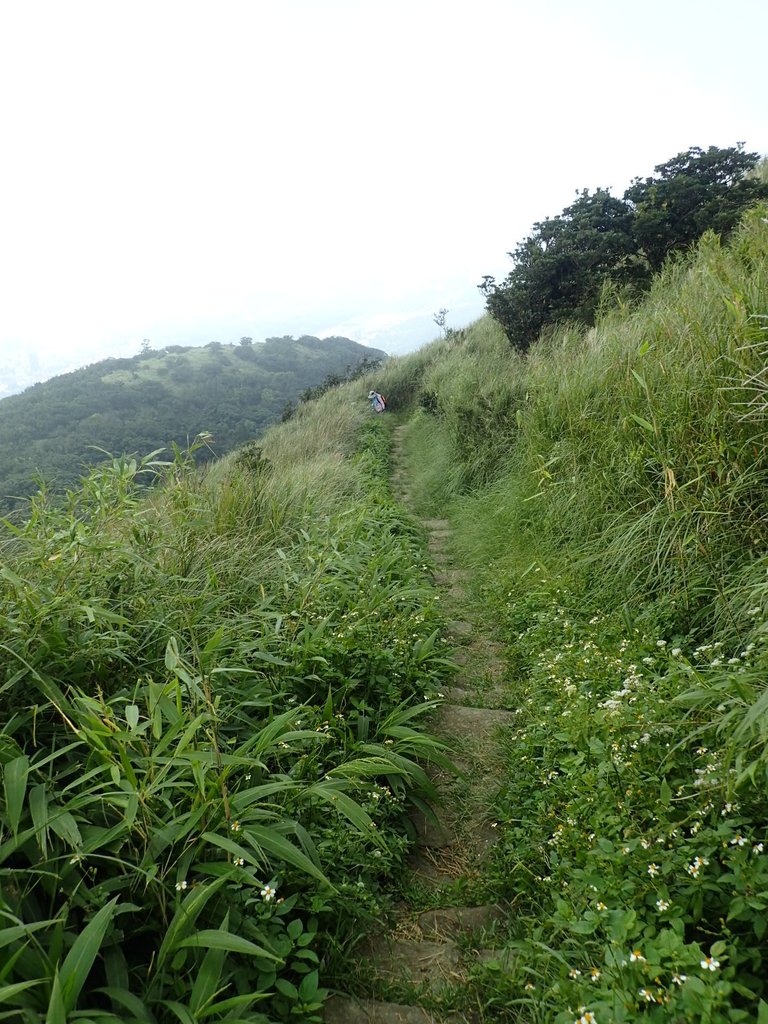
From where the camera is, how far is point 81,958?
3.91 ft

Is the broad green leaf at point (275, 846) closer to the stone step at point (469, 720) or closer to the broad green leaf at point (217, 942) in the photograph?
the broad green leaf at point (217, 942)

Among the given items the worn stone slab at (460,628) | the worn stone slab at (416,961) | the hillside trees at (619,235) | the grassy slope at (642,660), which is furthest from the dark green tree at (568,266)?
the worn stone slab at (416,961)

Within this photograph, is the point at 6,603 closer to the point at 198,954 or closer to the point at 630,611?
the point at 198,954

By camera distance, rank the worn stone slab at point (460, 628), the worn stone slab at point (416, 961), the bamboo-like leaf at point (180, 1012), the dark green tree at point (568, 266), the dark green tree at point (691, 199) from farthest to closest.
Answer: the dark green tree at point (568, 266)
the dark green tree at point (691, 199)
the worn stone slab at point (460, 628)
the worn stone slab at point (416, 961)
the bamboo-like leaf at point (180, 1012)

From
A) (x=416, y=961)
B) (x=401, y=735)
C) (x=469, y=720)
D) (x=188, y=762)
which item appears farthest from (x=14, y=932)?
(x=469, y=720)

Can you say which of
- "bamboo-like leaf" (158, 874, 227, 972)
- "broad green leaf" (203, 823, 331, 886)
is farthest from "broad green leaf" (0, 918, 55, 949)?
"broad green leaf" (203, 823, 331, 886)

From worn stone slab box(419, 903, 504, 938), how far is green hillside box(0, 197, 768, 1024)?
0.02m

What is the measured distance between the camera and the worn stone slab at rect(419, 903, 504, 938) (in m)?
1.81

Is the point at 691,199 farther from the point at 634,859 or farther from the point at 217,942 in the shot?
the point at 217,942

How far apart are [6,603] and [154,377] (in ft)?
132

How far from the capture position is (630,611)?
9.93 feet

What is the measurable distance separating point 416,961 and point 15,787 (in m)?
1.25

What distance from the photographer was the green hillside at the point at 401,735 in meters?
1.37

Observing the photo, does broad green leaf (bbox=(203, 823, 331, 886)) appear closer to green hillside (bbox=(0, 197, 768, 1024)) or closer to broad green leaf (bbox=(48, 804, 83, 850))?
green hillside (bbox=(0, 197, 768, 1024))
